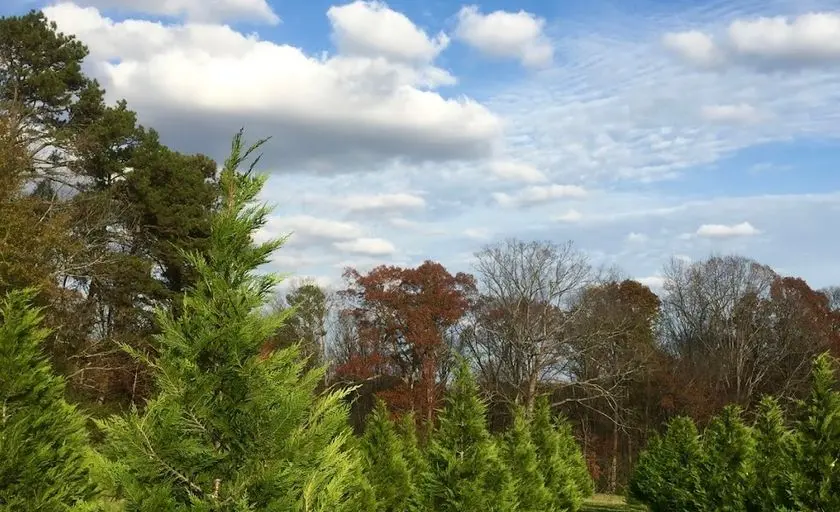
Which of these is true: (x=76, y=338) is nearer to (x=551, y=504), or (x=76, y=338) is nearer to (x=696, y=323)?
(x=551, y=504)

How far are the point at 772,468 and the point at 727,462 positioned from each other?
22.9 ft

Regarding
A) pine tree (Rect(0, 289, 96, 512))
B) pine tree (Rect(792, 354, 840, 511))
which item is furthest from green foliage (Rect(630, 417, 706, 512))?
pine tree (Rect(0, 289, 96, 512))

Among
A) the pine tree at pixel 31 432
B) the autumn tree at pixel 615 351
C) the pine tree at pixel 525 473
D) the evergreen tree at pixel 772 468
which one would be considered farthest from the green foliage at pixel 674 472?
the pine tree at pixel 31 432

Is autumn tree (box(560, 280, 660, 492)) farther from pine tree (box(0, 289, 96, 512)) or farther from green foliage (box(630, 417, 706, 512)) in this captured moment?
pine tree (box(0, 289, 96, 512))

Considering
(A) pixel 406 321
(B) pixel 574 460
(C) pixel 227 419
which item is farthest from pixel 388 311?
(C) pixel 227 419

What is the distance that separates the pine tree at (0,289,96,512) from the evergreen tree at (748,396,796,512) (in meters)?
12.5

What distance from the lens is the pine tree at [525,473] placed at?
2055 centimetres

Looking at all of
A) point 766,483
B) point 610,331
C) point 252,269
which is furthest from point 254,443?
point 610,331

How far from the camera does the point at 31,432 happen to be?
32.7ft

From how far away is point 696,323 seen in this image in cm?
5056

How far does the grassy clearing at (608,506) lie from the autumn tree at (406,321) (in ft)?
32.4

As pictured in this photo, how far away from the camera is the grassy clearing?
3084 cm

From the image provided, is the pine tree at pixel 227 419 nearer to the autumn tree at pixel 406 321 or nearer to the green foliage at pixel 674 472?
the green foliage at pixel 674 472

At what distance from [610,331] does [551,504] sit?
759 inches
